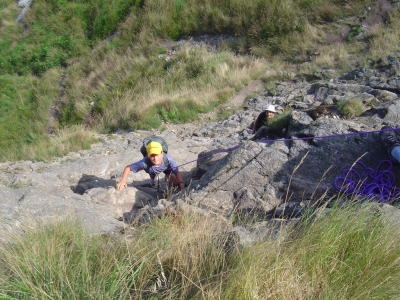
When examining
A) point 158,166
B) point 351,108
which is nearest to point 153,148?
point 158,166

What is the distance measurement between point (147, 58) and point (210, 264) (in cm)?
1338

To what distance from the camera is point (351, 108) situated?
6.97 m

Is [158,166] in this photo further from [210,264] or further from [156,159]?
[210,264]

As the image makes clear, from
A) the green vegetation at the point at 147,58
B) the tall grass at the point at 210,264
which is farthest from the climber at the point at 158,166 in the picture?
the green vegetation at the point at 147,58

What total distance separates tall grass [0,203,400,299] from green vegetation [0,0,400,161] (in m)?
7.32

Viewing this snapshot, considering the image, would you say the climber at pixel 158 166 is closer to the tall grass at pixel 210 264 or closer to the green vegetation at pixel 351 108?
the green vegetation at pixel 351 108

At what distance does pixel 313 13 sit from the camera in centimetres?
1420

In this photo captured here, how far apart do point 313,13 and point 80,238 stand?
502 inches

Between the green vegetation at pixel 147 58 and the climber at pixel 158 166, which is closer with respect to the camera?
the climber at pixel 158 166

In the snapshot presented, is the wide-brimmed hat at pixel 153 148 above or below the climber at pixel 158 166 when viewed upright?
above

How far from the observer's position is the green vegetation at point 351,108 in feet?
22.5

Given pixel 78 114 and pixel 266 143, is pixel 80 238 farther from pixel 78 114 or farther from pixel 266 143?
pixel 78 114

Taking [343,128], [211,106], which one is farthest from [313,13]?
[343,128]

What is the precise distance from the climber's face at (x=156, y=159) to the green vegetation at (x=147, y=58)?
4569 millimetres
